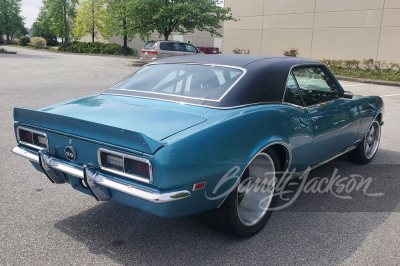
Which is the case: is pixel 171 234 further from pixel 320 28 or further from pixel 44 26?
pixel 44 26

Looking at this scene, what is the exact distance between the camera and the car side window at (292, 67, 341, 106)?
152 inches

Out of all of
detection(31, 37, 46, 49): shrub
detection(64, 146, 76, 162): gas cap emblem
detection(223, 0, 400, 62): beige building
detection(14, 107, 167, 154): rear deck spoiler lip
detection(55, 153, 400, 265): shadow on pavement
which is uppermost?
detection(223, 0, 400, 62): beige building

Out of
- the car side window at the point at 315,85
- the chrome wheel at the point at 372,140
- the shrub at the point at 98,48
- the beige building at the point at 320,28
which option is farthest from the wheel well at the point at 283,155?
the shrub at the point at 98,48

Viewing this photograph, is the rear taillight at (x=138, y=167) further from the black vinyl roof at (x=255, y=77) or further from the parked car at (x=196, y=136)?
the black vinyl roof at (x=255, y=77)

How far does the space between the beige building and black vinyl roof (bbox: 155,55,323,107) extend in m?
19.4

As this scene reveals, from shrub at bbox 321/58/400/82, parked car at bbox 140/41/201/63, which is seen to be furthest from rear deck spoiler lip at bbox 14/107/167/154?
shrub at bbox 321/58/400/82

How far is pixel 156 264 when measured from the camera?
2658 millimetres

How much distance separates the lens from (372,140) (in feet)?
17.6

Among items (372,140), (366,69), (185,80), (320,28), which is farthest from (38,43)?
(185,80)

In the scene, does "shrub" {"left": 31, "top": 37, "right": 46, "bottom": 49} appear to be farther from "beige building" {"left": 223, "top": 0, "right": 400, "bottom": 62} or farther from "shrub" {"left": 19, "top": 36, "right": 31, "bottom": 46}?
"beige building" {"left": 223, "top": 0, "right": 400, "bottom": 62}

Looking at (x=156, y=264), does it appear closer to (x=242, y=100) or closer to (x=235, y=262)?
(x=235, y=262)

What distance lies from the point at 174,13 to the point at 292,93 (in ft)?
74.1

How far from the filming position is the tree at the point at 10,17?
191 feet

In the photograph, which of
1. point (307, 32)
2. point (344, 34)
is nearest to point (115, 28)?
point (307, 32)
